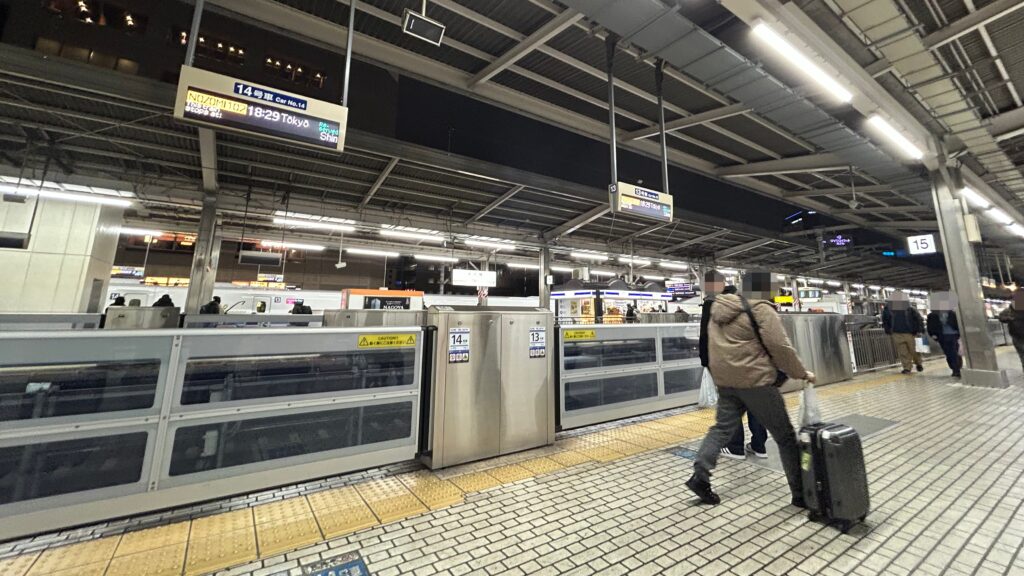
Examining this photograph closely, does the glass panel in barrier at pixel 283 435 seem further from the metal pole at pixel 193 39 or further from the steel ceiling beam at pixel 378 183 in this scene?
the steel ceiling beam at pixel 378 183

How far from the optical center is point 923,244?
10672 millimetres

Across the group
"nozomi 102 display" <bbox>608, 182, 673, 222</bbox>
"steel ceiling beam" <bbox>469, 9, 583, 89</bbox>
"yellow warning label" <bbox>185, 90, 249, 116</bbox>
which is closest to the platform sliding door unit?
"nozomi 102 display" <bbox>608, 182, 673, 222</bbox>

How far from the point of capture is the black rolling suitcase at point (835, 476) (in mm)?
2051

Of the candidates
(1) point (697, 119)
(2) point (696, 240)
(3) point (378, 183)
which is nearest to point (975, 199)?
(2) point (696, 240)

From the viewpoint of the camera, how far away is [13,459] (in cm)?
206

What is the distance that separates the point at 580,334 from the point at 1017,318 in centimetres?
865

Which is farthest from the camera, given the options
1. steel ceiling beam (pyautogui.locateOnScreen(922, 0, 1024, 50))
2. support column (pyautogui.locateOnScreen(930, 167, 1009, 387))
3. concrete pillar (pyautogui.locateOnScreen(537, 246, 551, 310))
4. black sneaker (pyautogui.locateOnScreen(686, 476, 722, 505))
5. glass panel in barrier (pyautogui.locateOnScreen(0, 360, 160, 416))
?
concrete pillar (pyautogui.locateOnScreen(537, 246, 551, 310))

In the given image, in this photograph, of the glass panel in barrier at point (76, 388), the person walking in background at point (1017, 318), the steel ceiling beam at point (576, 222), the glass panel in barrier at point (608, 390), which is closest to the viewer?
the glass panel in barrier at point (76, 388)

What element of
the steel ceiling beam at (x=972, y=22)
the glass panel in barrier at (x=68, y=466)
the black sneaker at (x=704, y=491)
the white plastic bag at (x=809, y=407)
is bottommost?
the black sneaker at (x=704, y=491)

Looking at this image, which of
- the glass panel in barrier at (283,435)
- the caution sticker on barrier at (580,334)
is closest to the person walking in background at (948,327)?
the caution sticker on barrier at (580,334)

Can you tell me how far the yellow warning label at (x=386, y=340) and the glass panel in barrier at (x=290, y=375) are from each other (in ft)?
0.22

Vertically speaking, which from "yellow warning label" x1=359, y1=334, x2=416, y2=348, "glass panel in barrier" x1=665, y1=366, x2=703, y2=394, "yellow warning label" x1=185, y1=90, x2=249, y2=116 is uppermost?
"yellow warning label" x1=185, y1=90, x2=249, y2=116

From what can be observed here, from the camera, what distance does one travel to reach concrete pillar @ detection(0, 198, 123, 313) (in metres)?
7.14

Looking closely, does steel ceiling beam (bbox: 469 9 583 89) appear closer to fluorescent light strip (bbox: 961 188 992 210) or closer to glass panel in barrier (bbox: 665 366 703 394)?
glass panel in barrier (bbox: 665 366 703 394)
